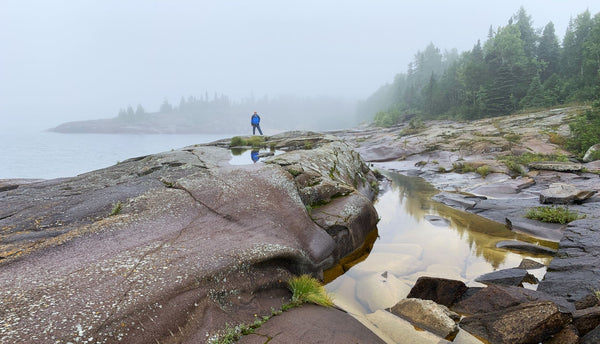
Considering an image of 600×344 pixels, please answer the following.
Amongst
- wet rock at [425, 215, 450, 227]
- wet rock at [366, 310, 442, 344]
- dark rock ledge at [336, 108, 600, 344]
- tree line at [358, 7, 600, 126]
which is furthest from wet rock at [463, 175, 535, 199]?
tree line at [358, 7, 600, 126]

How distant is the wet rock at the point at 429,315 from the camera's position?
16.7ft

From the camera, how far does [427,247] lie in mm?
9234

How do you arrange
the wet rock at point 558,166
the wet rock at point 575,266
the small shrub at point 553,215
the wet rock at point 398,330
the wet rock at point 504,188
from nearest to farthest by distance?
the wet rock at point 398,330 → the wet rock at point 575,266 → the small shrub at point 553,215 → the wet rock at point 504,188 → the wet rock at point 558,166

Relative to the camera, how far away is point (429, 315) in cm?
530

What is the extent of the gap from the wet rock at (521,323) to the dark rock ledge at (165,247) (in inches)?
78.3

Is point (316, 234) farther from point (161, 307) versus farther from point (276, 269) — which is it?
point (161, 307)

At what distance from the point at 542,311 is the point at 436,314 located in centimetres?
158

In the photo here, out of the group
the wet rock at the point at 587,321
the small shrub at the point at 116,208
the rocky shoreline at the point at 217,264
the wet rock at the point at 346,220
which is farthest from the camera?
the wet rock at the point at 346,220

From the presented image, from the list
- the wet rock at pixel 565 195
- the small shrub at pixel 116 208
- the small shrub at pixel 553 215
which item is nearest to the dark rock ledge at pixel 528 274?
the wet rock at pixel 565 195

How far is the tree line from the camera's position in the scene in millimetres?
56375

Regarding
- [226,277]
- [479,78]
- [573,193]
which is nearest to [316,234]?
[226,277]

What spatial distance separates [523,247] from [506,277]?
2839 millimetres

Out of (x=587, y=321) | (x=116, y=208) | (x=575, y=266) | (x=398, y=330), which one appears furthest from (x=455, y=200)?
(x=116, y=208)

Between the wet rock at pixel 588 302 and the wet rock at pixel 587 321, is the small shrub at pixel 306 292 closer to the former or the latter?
the wet rock at pixel 587 321
